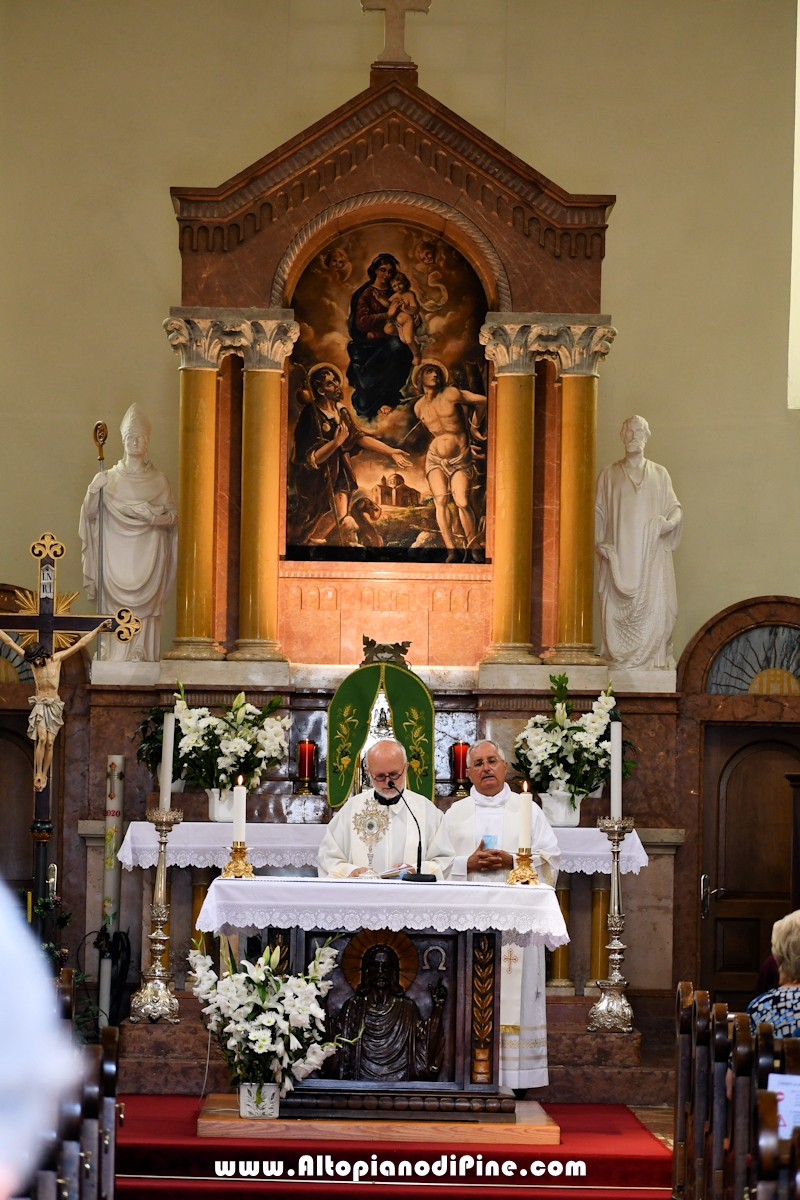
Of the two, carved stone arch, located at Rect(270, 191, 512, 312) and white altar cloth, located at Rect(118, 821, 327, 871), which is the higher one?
carved stone arch, located at Rect(270, 191, 512, 312)

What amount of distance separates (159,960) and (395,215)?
5.71 metres

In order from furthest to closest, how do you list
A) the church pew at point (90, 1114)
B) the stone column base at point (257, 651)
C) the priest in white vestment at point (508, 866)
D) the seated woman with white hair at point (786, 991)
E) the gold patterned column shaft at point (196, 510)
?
1. the gold patterned column shaft at point (196, 510)
2. the stone column base at point (257, 651)
3. the priest in white vestment at point (508, 866)
4. the seated woman with white hair at point (786, 991)
5. the church pew at point (90, 1114)

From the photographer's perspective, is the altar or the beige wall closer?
the altar

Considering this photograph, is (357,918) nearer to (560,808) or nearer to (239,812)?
(239,812)

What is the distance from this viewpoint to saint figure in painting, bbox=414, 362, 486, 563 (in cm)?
1176

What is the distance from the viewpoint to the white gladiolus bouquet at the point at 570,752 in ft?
32.3

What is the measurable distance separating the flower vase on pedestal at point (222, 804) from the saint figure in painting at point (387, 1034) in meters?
2.84

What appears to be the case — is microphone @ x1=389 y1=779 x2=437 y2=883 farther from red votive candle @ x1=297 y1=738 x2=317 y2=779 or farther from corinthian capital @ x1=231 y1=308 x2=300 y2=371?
corinthian capital @ x1=231 y1=308 x2=300 y2=371

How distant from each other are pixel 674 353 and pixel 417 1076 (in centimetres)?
745

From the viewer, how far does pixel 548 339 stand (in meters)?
11.0

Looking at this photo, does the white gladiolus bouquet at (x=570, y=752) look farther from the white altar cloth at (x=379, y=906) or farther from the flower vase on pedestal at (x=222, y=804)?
the white altar cloth at (x=379, y=906)

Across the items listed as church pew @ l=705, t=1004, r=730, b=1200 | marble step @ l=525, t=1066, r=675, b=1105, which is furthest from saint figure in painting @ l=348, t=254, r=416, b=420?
→ church pew @ l=705, t=1004, r=730, b=1200

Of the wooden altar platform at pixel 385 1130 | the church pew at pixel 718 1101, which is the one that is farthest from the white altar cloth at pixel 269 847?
the church pew at pixel 718 1101

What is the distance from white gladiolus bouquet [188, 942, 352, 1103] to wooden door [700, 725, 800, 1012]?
18.1ft
